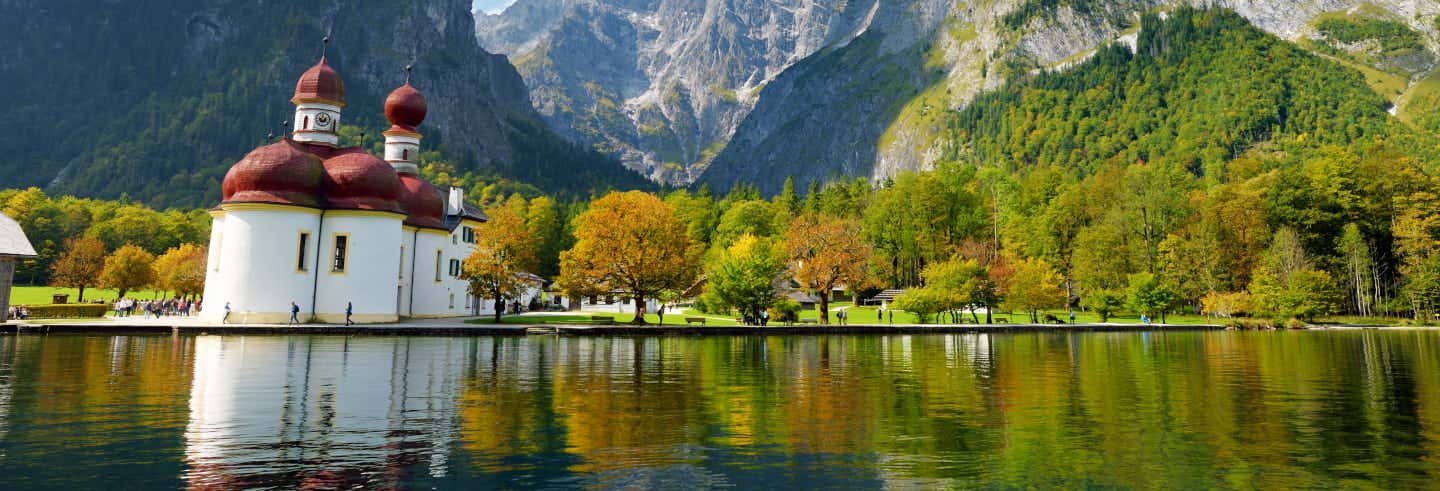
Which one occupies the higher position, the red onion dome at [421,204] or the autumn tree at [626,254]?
the red onion dome at [421,204]

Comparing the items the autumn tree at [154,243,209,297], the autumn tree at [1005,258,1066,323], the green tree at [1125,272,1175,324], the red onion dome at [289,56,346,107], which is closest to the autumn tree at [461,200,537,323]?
the red onion dome at [289,56,346,107]

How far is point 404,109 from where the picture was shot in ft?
229

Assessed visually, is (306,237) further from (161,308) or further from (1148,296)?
(1148,296)

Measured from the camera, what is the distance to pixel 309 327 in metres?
46.7

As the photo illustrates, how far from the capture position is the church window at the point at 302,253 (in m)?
52.8

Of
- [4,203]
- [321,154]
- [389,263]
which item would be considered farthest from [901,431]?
[4,203]

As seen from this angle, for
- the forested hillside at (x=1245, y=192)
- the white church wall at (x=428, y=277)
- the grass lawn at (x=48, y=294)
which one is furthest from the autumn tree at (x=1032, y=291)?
the grass lawn at (x=48, y=294)

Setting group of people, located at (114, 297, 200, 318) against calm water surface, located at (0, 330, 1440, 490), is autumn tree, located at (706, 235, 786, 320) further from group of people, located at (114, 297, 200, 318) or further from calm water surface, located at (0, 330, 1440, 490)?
group of people, located at (114, 297, 200, 318)

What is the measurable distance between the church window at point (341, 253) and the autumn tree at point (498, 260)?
339 inches

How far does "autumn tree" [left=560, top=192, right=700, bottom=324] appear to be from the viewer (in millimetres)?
57125

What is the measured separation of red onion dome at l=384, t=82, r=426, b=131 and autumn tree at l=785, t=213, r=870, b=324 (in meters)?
36.1

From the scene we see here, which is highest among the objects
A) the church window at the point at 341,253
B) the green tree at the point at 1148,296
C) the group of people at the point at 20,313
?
the church window at the point at 341,253

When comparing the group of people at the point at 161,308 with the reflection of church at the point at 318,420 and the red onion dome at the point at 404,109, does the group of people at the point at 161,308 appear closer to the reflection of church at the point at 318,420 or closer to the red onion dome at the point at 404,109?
the red onion dome at the point at 404,109

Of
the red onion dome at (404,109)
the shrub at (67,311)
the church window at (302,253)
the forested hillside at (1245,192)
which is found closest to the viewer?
the church window at (302,253)
